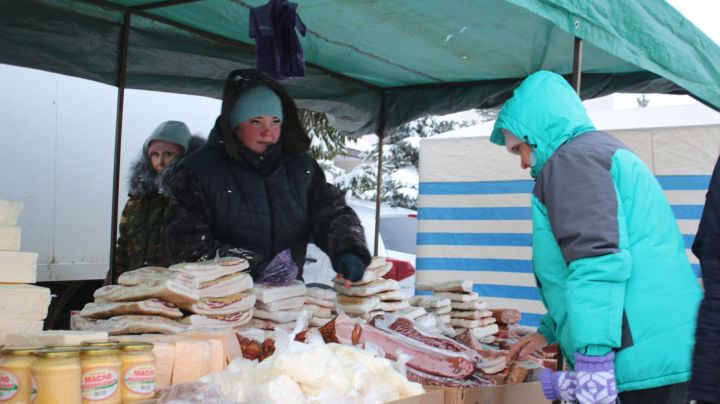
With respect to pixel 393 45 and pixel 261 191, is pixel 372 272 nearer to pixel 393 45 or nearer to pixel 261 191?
pixel 261 191

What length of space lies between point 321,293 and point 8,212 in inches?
64.7

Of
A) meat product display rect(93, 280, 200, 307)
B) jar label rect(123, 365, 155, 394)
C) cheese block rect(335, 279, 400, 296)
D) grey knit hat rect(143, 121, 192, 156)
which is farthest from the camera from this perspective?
grey knit hat rect(143, 121, 192, 156)

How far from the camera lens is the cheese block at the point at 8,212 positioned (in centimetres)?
205

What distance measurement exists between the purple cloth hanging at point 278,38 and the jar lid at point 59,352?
2.33 meters

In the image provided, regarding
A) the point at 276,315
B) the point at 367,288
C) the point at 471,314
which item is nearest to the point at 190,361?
the point at 276,315

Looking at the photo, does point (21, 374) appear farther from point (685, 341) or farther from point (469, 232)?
point (469, 232)

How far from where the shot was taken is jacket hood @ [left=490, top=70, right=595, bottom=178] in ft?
7.62

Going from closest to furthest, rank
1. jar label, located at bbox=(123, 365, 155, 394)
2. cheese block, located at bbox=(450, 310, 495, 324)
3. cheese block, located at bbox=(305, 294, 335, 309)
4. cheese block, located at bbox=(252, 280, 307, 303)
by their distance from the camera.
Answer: jar label, located at bbox=(123, 365, 155, 394)
cheese block, located at bbox=(252, 280, 307, 303)
cheese block, located at bbox=(305, 294, 335, 309)
cheese block, located at bbox=(450, 310, 495, 324)

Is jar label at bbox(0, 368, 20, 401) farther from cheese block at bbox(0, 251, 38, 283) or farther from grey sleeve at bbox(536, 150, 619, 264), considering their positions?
grey sleeve at bbox(536, 150, 619, 264)

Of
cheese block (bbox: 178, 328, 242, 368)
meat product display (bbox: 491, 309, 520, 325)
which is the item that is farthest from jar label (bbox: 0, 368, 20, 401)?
meat product display (bbox: 491, 309, 520, 325)

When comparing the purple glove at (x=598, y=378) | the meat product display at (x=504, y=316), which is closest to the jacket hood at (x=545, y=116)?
the purple glove at (x=598, y=378)

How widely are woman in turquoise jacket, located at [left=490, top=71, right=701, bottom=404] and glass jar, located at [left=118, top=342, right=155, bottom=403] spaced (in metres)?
1.21

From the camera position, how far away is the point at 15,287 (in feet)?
6.72

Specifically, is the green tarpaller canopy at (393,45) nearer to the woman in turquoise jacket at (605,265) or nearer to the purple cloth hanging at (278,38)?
the purple cloth hanging at (278,38)
